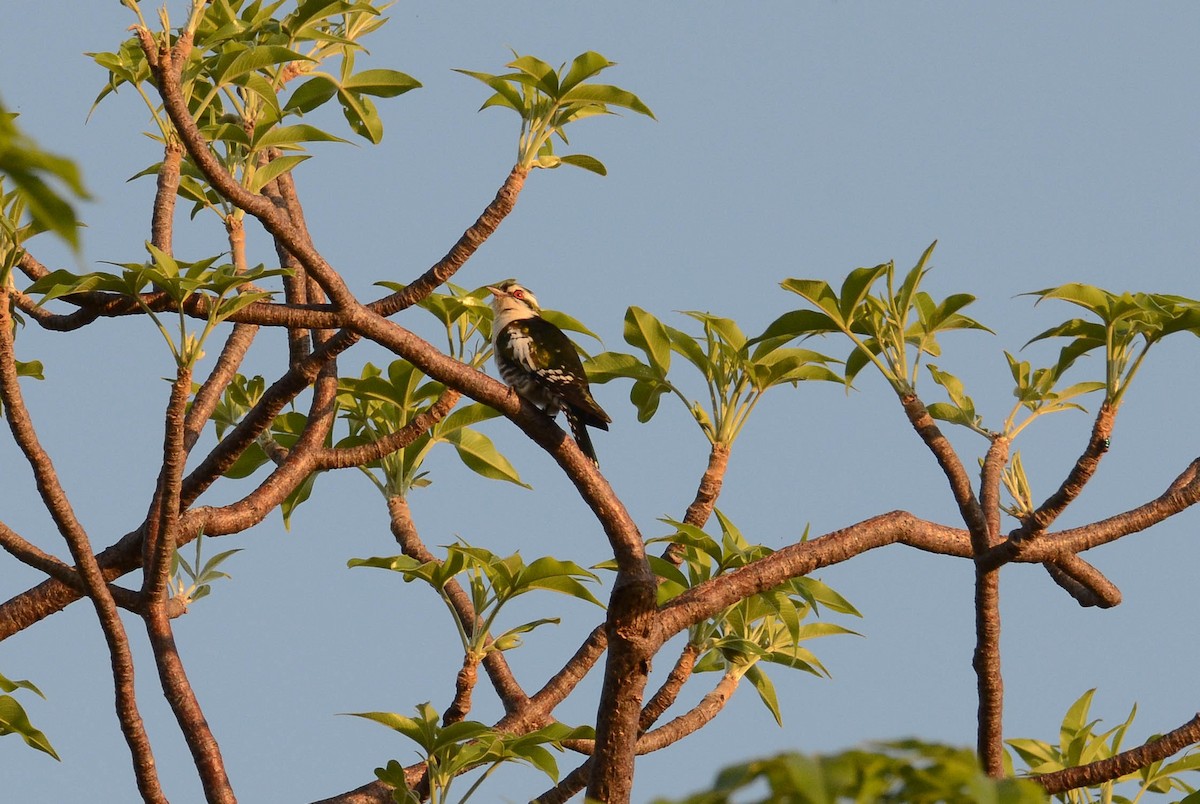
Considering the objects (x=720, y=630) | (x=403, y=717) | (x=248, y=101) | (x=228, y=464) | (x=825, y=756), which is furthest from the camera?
(x=248, y=101)

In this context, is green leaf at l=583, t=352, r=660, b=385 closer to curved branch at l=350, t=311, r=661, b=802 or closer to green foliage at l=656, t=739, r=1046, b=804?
curved branch at l=350, t=311, r=661, b=802

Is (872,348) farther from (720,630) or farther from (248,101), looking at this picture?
(248,101)

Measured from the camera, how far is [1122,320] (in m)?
5.58

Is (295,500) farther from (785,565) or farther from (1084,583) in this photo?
(1084,583)

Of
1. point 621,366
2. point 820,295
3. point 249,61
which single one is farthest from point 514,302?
point 820,295

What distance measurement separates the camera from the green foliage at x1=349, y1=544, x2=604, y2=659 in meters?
5.96

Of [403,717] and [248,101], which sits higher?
[248,101]

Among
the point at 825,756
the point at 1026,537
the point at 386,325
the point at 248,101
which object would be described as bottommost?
the point at 825,756

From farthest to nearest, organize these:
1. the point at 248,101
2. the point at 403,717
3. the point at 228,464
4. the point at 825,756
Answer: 1. the point at 248,101
2. the point at 228,464
3. the point at 403,717
4. the point at 825,756

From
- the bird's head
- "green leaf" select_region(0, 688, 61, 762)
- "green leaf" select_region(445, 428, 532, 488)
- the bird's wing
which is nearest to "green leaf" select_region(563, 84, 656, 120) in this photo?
the bird's wing

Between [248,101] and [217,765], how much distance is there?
3695mm

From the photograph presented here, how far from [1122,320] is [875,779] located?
3.82m

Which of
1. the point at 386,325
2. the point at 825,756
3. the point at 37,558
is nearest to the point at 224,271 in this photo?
the point at 386,325

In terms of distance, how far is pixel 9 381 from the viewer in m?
5.71
